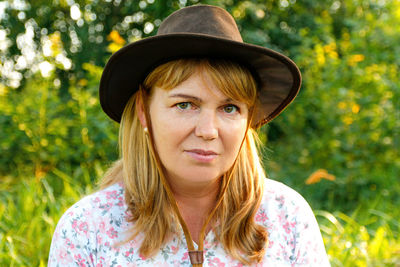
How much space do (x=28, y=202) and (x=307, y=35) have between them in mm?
3880

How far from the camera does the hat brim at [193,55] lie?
1.63 metres

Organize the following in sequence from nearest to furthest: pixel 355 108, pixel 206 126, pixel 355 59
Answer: pixel 206 126
pixel 355 108
pixel 355 59

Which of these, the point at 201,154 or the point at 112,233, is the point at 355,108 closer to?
the point at 201,154

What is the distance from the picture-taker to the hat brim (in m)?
1.63

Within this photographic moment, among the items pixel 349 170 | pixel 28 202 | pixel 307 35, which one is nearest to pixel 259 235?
pixel 28 202

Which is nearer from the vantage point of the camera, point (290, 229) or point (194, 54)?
point (194, 54)

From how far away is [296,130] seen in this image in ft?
16.9

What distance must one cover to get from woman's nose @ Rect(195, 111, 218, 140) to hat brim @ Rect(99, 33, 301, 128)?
210mm

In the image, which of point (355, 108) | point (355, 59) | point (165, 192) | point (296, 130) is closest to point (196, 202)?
point (165, 192)

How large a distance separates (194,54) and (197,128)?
26cm

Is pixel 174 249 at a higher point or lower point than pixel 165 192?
lower

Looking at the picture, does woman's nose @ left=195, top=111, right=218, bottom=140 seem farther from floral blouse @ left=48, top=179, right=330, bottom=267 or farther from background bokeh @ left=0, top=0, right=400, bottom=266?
background bokeh @ left=0, top=0, right=400, bottom=266

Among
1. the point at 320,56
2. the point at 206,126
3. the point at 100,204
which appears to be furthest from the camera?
the point at 320,56

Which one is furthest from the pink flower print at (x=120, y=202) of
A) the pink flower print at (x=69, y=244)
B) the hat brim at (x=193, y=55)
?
the hat brim at (x=193, y=55)
